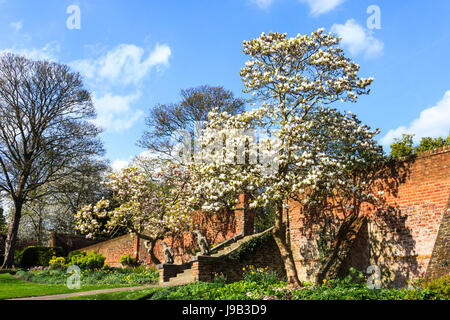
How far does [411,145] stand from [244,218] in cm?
960

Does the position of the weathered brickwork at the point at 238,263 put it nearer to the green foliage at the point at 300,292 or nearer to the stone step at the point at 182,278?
the stone step at the point at 182,278

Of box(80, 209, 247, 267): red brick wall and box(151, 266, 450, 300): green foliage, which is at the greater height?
box(80, 209, 247, 267): red brick wall

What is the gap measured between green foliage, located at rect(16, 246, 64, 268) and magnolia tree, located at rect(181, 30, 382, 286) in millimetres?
19660

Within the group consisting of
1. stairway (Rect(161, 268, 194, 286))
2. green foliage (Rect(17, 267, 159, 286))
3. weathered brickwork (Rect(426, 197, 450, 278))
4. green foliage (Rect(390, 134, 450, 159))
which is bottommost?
green foliage (Rect(17, 267, 159, 286))

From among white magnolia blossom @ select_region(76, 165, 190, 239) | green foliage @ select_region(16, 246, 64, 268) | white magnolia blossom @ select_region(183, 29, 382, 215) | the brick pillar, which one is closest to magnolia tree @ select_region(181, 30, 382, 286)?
white magnolia blossom @ select_region(183, 29, 382, 215)

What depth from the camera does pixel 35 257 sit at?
92.7 feet

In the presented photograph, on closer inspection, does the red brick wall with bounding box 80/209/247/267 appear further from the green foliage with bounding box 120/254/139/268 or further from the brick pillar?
the green foliage with bounding box 120/254/139/268

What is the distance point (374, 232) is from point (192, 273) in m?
6.10

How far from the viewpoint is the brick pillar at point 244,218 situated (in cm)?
1658

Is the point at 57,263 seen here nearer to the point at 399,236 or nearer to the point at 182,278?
the point at 182,278

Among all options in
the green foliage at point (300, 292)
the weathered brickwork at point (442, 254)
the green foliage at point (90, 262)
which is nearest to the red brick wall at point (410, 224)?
the weathered brickwork at point (442, 254)

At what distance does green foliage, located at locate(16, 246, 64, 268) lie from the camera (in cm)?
2786
